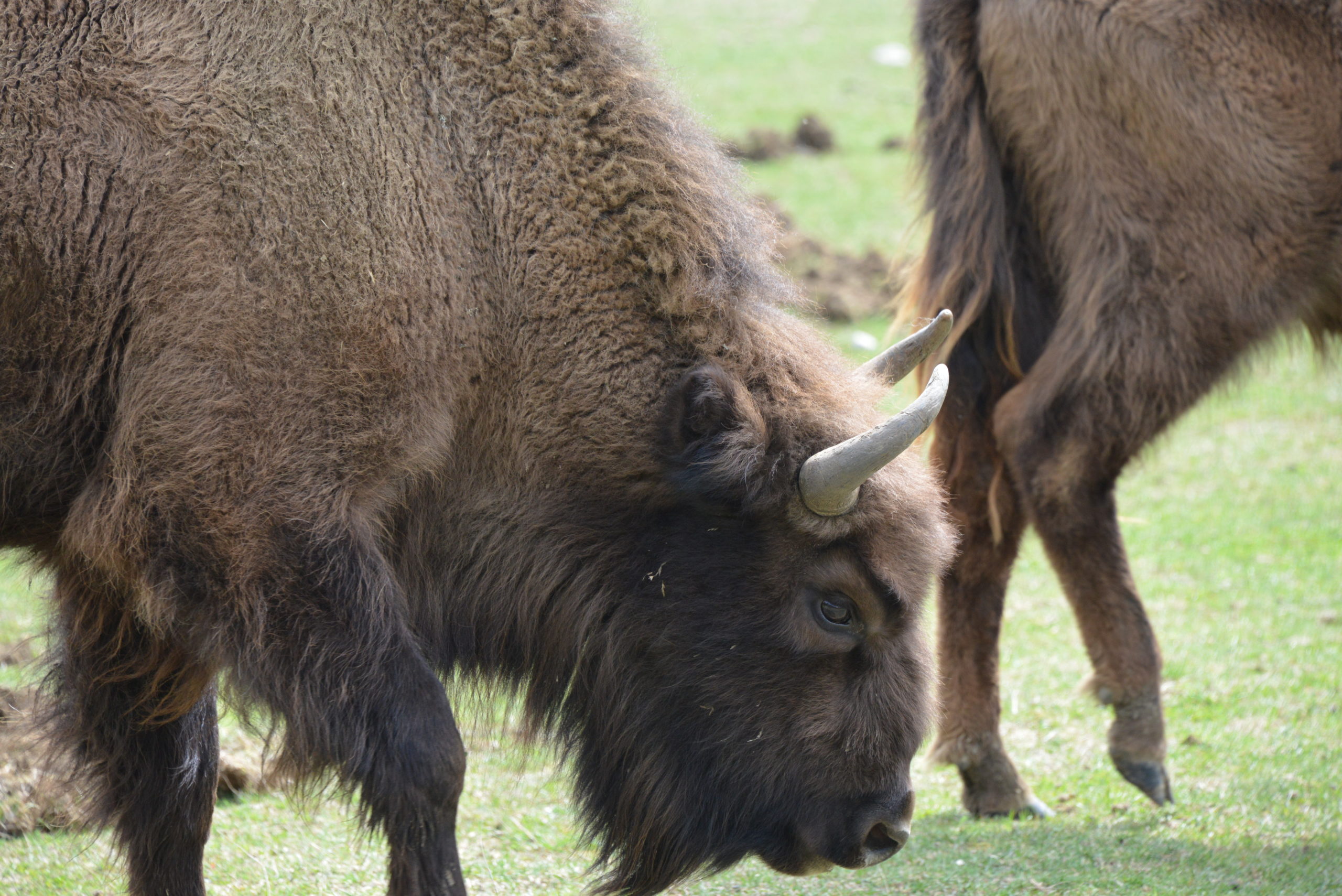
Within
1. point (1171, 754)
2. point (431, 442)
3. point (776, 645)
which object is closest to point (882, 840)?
point (776, 645)

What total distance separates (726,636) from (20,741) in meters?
2.25

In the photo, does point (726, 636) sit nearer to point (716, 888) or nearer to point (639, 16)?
point (716, 888)

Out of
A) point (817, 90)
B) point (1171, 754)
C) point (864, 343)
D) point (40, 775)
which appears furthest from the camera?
point (817, 90)

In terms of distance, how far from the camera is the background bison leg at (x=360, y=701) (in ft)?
10.2

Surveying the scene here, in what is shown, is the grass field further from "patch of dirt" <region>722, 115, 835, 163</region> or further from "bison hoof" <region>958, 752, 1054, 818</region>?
"patch of dirt" <region>722, 115, 835, 163</region>

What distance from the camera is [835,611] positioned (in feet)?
11.5

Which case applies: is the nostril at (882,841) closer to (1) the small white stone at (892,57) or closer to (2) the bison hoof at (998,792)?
(2) the bison hoof at (998,792)

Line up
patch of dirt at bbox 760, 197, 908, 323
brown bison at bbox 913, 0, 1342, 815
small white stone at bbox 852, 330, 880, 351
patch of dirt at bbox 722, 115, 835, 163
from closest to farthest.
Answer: brown bison at bbox 913, 0, 1342, 815 → small white stone at bbox 852, 330, 880, 351 → patch of dirt at bbox 760, 197, 908, 323 → patch of dirt at bbox 722, 115, 835, 163

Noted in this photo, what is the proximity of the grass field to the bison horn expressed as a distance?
1.18 metres

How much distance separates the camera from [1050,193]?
5.23 metres

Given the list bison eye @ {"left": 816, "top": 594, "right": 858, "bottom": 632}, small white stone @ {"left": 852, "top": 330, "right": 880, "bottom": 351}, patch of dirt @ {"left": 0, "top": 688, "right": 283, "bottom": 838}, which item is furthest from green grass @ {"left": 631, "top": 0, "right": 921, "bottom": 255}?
bison eye @ {"left": 816, "top": 594, "right": 858, "bottom": 632}

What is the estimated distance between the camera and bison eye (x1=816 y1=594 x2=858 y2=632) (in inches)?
137

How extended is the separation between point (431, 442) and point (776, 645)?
1.02 m

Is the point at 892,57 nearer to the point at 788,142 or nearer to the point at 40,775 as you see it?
the point at 788,142
